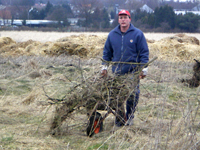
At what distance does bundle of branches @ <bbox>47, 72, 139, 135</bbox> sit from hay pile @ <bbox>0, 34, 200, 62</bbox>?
27.8ft

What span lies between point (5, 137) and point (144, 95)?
3551 millimetres

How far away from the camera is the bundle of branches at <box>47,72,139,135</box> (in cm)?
377

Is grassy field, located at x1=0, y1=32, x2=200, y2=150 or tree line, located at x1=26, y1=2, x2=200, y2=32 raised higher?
tree line, located at x1=26, y1=2, x2=200, y2=32

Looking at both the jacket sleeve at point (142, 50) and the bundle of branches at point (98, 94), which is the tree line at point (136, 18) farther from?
the bundle of branches at point (98, 94)

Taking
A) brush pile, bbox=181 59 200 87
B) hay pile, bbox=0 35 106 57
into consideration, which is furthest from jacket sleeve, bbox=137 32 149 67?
hay pile, bbox=0 35 106 57

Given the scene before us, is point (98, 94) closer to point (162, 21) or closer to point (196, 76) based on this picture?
point (196, 76)

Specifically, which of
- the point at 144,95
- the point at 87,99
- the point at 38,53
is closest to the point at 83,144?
the point at 87,99

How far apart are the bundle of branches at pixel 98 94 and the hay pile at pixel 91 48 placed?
8.46m

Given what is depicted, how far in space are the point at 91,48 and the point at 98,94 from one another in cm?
1036

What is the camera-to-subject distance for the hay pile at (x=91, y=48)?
12977mm

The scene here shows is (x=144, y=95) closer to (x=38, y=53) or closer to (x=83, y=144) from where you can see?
(x=83, y=144)

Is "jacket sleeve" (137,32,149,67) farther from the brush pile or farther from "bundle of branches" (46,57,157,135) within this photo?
the brush pile

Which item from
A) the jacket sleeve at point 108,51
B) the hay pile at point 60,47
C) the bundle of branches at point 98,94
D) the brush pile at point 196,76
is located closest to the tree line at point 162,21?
the hay pile at point 60,47

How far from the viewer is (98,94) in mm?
3764
